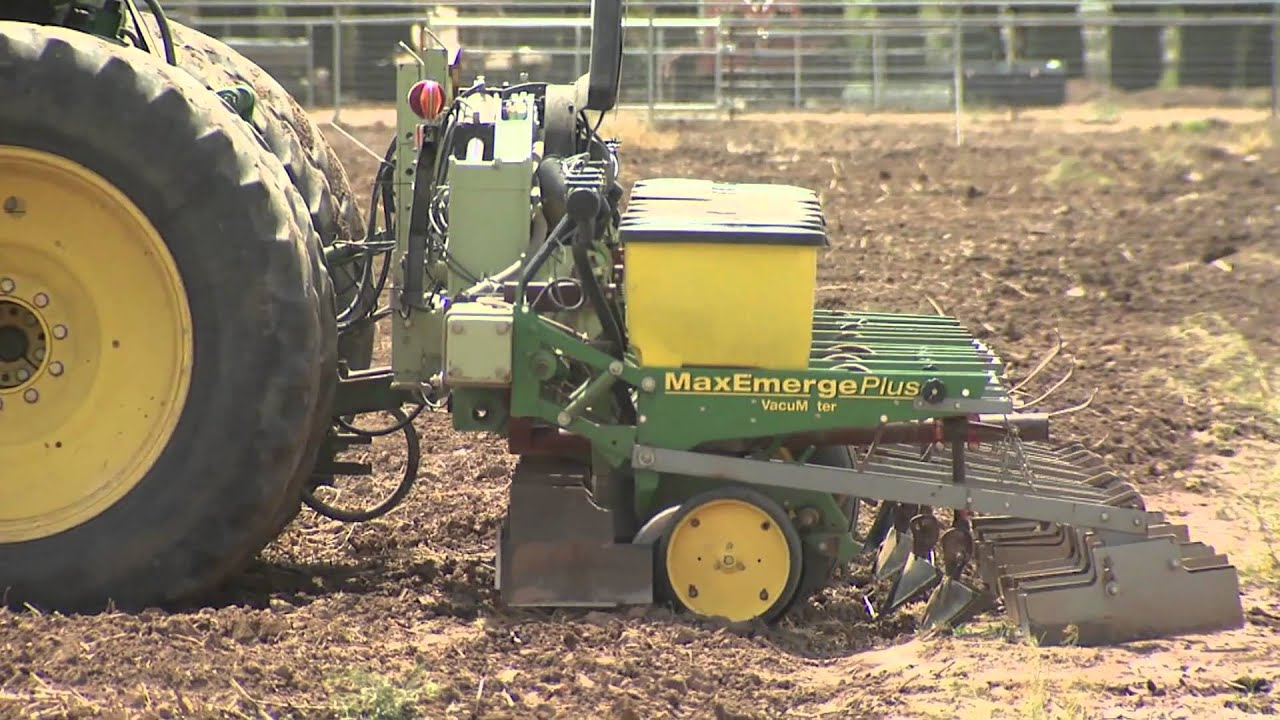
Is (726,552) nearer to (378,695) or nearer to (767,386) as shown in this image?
(767,386)

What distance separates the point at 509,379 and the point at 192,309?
0.91 m

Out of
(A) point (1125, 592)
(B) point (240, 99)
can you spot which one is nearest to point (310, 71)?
(B) point (240, 99)

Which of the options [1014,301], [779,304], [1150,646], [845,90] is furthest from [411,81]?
[845,90]

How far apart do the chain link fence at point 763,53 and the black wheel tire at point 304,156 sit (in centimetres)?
1330

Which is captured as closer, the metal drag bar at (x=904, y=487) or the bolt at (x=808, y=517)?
the metal drag bar at (x=904, y=487)

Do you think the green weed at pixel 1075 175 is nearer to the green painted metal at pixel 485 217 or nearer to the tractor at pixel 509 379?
the tractor at pixel 509 379

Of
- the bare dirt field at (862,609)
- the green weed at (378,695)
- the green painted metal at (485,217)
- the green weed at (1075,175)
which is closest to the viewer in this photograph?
the green weed at (378,695)

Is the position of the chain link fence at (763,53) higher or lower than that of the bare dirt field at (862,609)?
higher

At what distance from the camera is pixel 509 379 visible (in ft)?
17.2

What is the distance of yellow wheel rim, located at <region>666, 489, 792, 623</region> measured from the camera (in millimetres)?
5305

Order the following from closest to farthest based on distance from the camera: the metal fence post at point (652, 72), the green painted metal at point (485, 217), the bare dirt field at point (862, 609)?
the bare dirt field at point (862, 609)
the green painted metal at point (485, 217)
the metal fence post at point (652, 72)

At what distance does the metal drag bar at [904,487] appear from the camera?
5262 millimetres

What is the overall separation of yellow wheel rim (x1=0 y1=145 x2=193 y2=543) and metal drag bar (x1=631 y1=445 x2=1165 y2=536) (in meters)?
1.37

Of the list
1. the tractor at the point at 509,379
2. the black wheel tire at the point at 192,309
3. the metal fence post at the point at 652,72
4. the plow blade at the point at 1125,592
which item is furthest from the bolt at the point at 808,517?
the metal fence post at the point at 652,72
